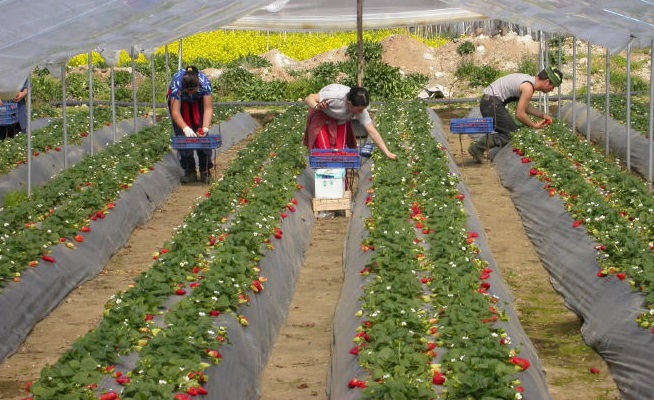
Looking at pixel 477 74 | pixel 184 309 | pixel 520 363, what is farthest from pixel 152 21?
pixel 477 74

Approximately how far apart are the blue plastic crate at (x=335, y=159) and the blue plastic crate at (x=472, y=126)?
2.78 metres

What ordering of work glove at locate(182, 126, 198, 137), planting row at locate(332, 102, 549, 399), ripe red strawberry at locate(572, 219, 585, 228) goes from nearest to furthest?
planting row at locate(332, 102, 549, 399), ripe red strawberry at locate(572, 219, 585, 228), work glove at locate(182, 126, 198, 137)

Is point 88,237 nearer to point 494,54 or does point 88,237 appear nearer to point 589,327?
point 589,327

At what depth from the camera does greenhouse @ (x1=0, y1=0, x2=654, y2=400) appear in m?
6.79

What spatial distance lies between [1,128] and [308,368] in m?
11.7

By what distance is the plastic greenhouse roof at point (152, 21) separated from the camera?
35.3ft

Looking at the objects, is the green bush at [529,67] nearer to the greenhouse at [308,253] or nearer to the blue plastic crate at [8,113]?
the greenhouse at [308,253]

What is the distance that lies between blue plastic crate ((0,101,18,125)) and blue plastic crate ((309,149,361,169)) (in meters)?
6.95

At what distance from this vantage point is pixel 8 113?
699 inches

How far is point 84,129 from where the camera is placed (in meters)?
18.3

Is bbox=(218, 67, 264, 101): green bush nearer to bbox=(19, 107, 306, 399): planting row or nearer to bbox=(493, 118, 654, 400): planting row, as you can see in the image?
bbox=(493, 118, 654, 400): planting row

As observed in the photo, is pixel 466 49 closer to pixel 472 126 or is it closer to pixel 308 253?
pixel 472 126

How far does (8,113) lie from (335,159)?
7.18 meters

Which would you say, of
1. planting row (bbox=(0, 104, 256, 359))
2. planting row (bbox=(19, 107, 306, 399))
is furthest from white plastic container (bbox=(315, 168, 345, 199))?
planting row (bbox=(0, 104, 256, 359))
